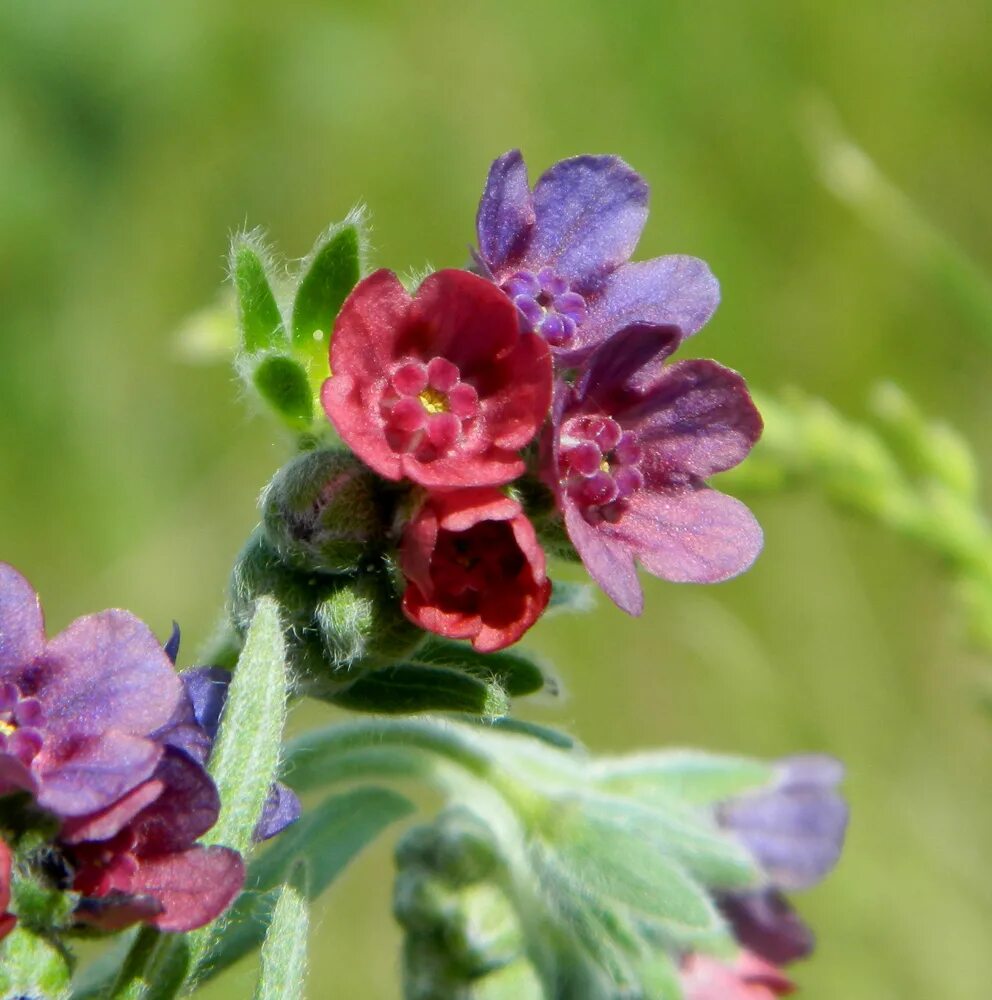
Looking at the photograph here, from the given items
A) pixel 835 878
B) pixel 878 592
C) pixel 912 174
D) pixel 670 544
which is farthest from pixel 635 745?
pixel 670 544

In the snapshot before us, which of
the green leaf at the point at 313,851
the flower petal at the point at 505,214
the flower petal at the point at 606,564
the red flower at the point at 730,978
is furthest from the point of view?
the red flower at the point at 730,978

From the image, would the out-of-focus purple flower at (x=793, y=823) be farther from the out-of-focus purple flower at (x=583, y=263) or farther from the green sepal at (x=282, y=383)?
the green sepal at (x=282, y=383)

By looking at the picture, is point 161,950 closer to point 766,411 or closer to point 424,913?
point 424,913

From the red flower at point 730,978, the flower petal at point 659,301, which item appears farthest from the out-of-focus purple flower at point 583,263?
the red flower at point 730,978

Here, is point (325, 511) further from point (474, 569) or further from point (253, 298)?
point (253, 298)

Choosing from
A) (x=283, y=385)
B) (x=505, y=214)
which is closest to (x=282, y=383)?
(x=283, y=385)

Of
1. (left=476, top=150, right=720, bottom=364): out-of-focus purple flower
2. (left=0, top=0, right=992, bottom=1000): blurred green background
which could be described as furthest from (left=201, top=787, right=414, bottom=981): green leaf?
(left=0, top=0, right=992, bottom=1000): blurred green background

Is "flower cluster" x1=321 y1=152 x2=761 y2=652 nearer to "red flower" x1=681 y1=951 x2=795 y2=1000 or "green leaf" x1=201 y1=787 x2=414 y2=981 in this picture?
"green leaf" x1=201 y1=787 x2=414 y2=981
